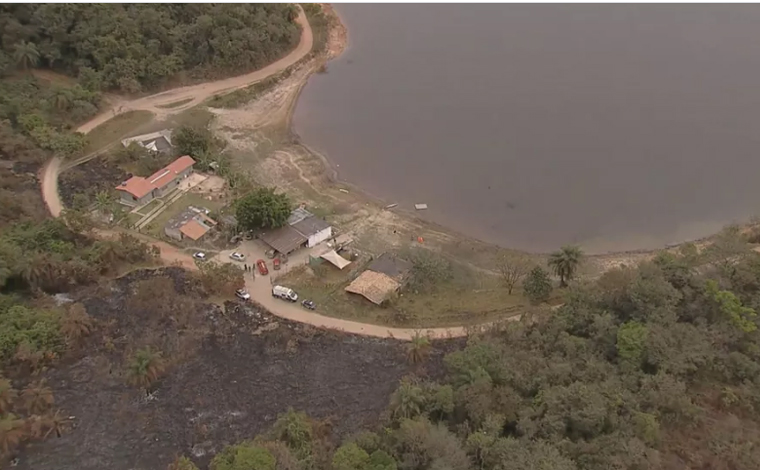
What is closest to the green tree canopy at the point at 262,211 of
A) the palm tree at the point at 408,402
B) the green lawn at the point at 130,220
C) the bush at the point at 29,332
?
the green lawn at the point at 130,220

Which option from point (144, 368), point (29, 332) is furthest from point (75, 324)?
point (144, 368)

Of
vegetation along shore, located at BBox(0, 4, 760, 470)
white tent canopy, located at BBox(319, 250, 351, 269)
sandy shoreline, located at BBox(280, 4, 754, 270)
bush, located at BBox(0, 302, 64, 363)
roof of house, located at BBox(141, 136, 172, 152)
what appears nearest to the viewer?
vegetation along shore, located at BBox(0, 4, 760, 470)

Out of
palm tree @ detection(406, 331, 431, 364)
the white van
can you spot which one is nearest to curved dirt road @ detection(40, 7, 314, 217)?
the white van

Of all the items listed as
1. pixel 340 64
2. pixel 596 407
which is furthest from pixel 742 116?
pixel 596 407

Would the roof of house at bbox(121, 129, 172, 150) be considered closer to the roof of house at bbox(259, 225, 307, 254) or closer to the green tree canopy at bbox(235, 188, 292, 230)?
the green tree canopy at bbox(235, 188, 292, 230)

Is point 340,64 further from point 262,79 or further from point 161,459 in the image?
point 161,459

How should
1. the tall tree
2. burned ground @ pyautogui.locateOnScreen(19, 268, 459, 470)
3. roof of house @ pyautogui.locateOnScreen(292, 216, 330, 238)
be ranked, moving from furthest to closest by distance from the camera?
1. roof of house @ pyautogui.locateOnScreen(292, 216, 330, 238)
2. the tall tree
3. burned ground @ pyautogui.locateOnScreen(19, 268, 459, 470)

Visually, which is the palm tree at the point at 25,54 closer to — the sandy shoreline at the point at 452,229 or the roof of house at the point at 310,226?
the sandy shoreline at the point at 452,229

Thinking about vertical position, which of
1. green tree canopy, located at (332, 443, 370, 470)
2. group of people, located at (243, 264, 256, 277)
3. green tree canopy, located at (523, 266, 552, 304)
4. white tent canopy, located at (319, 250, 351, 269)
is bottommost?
group of people, located at (243, 264, 256, 277)
